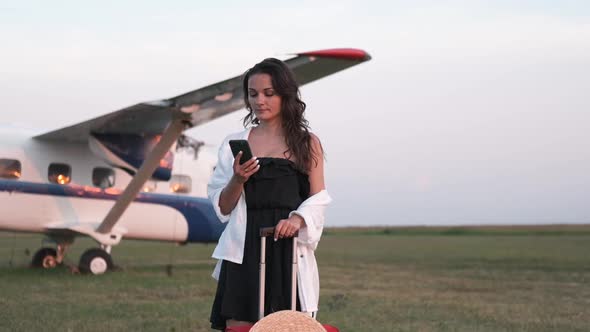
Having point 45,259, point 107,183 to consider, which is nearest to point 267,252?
point 107,183

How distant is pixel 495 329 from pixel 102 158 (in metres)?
7.39

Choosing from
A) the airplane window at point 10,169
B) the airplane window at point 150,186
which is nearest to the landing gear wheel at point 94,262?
the airplane window at point 150,186

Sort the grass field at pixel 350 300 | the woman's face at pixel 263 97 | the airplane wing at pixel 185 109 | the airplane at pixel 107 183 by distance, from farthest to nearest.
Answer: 1. the airplane at pixel 107 183
2. the airplane wing at pixel 185 109
3. the grass field at pixel 350 300
4. the woman's face at pixel 263 97

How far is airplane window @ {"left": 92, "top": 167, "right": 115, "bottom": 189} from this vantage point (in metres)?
13.9

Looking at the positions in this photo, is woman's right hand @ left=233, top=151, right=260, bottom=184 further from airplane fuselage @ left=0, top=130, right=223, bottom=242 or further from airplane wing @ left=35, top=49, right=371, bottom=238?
airplane fuselage @ left=0, top=130, right=223, bottom=242

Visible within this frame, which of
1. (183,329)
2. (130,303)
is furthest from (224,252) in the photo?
(130,303)

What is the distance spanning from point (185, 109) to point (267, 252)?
8018 millimetres

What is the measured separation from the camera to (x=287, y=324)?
291cm

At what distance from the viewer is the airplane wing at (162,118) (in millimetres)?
10664

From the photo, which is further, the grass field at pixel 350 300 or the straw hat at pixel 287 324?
the grass field at pixel 350 300

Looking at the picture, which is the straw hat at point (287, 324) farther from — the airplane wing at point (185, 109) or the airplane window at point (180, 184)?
the airplane window at point (180, 184)

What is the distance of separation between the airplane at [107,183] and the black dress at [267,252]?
827 cm

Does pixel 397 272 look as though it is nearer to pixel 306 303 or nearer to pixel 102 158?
pixel 102 158

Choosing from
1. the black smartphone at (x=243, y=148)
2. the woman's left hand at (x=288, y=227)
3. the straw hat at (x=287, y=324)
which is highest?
the black smartphone at (x=243, y=148)
